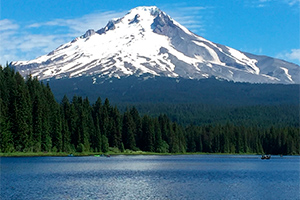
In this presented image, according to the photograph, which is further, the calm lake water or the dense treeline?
the dense treeline

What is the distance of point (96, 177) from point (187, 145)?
122879 mm

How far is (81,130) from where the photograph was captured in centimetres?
13638

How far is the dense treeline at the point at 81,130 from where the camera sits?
375 feet

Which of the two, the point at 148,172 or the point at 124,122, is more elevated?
the point at 124,122

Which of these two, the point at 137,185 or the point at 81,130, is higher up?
the point at 81,130

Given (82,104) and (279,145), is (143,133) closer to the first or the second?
(82,104)

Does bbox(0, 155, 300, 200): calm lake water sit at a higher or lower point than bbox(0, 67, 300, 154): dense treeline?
lower

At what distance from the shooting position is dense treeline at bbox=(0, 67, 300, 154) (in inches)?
4505

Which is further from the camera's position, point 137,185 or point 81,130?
point 81,130

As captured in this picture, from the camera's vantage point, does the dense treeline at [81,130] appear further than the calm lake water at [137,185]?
Yes

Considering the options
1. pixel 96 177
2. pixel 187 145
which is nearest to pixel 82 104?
pixel 187 145

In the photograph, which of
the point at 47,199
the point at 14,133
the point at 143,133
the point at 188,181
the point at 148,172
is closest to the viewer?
the point at 47,199

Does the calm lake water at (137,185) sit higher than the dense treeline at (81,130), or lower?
lower

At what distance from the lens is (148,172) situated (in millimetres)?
85562
